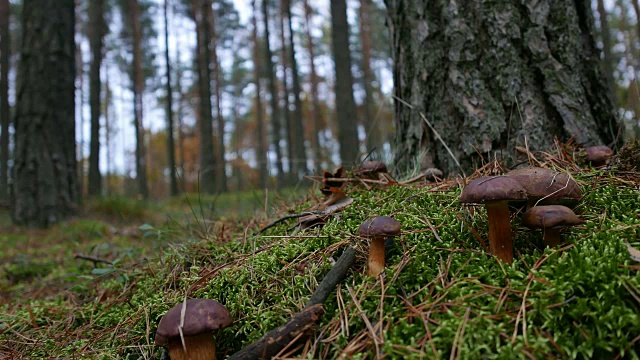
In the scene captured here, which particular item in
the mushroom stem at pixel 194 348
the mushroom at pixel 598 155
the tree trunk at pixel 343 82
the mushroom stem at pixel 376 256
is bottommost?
the mushroom stem at pixel 194 348

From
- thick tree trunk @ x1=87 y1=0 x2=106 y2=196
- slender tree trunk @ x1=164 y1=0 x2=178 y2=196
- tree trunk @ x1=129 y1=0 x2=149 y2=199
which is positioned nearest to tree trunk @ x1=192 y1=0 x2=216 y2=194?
slender tree trunk @ x1=164 y1=0 x2=178 y2=196

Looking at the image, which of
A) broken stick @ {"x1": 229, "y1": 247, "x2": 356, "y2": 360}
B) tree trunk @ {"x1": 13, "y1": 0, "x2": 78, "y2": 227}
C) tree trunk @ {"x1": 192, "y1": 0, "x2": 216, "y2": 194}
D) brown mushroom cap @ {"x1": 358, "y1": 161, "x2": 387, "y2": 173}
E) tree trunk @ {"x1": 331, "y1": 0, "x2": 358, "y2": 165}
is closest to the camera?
broken stick @ {"x1": 229, "y1": 247, "x2": 356, "y2": 360}

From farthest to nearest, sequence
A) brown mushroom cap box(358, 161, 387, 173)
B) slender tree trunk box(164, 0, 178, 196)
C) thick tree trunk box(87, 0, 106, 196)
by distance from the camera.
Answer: slender tree trunk box(164, 0, 178, 196), thick tree trunk box(87, 0, 106, 196), brown mushroom cap box(358, 161, 387, 173)

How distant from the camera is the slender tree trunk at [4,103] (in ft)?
48.2

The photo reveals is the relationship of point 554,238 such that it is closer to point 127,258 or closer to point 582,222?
point 582,222

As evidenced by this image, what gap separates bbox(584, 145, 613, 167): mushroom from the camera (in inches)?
82.6

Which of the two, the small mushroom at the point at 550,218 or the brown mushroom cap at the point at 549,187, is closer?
the small mushroom at the point at 550,218

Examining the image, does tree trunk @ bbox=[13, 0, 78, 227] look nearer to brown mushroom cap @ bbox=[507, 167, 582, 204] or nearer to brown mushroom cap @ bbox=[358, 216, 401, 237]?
brown mushroom cap @ bbox=[358, 216, 401, 237]

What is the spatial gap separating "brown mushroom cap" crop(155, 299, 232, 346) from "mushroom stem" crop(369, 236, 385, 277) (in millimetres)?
591

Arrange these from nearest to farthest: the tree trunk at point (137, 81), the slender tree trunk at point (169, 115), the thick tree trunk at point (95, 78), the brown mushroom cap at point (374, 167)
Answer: the brown mushroom cap at point (374, 167) → the thick tree trunk at point (95, 78) → the slender tree trunk at point (169, 115) → the tree trunk at point (137, 81)

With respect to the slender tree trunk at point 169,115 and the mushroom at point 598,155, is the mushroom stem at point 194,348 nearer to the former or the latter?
the mushroom at point 598,155

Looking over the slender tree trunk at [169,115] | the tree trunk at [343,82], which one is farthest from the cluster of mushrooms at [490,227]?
the slender tree trunk at [169,115]

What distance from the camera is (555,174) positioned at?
162cm

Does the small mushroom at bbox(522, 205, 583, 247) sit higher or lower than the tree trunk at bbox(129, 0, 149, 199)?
lower
